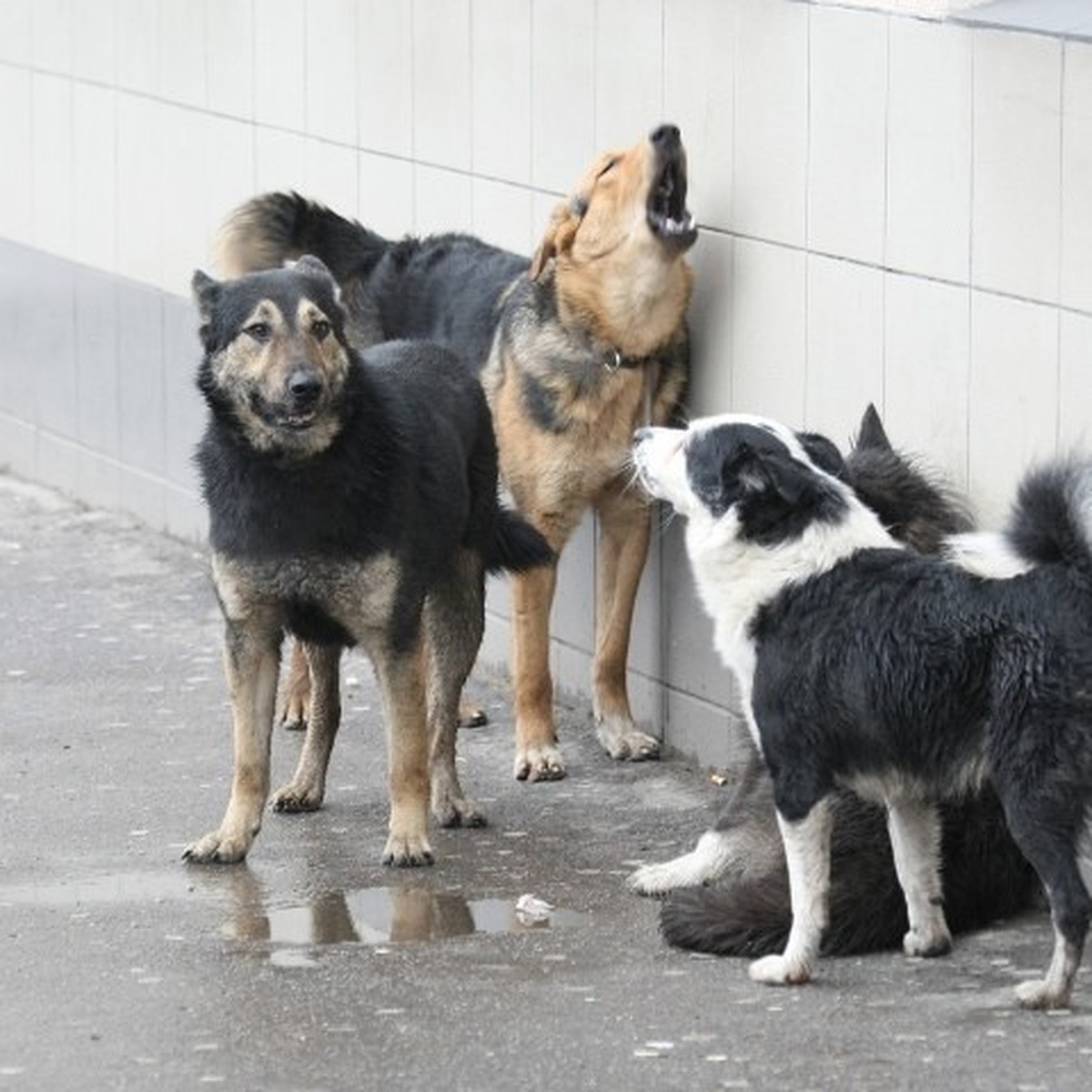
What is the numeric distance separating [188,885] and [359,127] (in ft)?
12.7

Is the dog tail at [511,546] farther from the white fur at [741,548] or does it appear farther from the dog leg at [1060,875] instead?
the dog leg at [1060,875]

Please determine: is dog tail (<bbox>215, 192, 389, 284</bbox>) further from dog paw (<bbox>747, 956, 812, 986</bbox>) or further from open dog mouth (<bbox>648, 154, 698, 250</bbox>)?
dog paw (<bbox>747, 956, 812, 986</bbox>)

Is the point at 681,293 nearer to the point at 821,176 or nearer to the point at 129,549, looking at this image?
the point at 821,176

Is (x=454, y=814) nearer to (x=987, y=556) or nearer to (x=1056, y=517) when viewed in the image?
(x=987, y=556)

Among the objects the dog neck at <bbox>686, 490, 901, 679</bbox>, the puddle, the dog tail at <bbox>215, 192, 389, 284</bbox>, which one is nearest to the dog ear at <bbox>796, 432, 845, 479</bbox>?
the dog neck at <bbox>686, 490, 901, 679</bbox>

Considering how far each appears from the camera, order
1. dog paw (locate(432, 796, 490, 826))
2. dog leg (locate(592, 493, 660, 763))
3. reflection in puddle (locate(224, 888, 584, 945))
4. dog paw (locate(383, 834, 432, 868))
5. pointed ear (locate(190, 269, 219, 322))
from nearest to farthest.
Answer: reflection in puddle (locate(224, 888, 584, 945))
pointed ear (locate(190, 269, 219, 322))
dog paw (locate(383, 834, 432, 868))
dog paw (locate(432, 796, 490, 826))
dog leg (locate(592, 493, 660, 763))

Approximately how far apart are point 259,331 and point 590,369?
1643 millimetres

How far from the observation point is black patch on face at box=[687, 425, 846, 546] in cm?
688

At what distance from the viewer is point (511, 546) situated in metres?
9.02

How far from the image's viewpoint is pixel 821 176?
8633mm

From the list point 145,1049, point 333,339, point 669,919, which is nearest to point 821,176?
point 333,339

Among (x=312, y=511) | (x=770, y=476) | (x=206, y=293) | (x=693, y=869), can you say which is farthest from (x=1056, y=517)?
(x=206, y=293)

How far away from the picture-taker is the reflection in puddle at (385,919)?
7574mm

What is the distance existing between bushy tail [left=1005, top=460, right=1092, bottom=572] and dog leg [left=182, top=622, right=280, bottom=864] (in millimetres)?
2388
